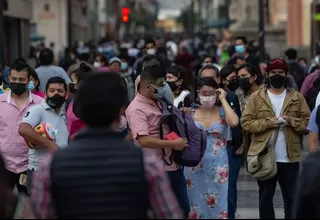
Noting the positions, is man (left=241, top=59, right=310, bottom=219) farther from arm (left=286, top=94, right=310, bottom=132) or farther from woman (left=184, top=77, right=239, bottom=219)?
woman (left=184, top=77, right=239, bottom=219)

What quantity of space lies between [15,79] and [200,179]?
79.6 inches

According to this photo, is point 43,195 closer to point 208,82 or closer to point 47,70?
point 208,82

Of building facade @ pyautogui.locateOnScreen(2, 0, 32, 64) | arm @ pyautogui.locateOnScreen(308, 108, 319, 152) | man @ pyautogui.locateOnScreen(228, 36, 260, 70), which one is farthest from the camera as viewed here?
building facade @ pyautogui.locateOnScreen(2, 0, 32, 64)

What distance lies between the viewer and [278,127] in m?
9.63

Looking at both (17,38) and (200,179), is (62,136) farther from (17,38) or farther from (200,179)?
(17,38)

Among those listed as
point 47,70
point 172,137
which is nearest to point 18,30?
point 47,70

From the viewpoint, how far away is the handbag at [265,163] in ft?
31.2

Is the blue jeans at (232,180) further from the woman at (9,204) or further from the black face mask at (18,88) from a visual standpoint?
the woman at (9,204)

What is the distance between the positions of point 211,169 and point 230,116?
1.81ft

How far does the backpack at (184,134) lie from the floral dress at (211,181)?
0.46 m

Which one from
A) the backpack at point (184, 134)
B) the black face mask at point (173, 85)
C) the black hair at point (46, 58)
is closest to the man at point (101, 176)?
the backpack at point (184, 134)

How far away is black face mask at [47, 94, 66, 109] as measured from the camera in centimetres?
883

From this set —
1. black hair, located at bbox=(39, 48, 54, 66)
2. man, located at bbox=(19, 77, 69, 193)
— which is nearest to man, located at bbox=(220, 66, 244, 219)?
man, located at bbox=(19, 77, 69, 193)

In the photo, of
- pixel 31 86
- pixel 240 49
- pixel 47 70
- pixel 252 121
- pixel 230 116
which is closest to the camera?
pixel 230 116
